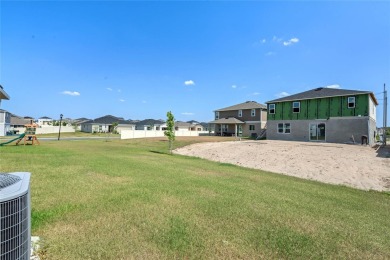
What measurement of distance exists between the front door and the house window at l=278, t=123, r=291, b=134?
3.00 m

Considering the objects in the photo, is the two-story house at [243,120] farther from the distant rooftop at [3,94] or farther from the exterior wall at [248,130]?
the distant rooftop at [3,94]

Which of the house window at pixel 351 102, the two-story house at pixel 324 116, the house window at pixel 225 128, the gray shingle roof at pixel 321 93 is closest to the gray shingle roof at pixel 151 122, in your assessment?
the house window at pixel 225 128

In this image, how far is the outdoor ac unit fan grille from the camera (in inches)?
85.9

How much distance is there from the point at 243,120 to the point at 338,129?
22638 millimetres

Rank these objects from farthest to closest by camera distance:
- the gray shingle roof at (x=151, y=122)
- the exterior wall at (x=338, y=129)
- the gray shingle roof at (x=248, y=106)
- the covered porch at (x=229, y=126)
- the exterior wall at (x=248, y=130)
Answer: the gray shingle roof at (x=151, y=122), the covered porch at (x=229, y=126), the gray shingle roof at (x=248, y=106), the exterior wall at (x=248, y=130), the exterior wall at (x=338, y=129)

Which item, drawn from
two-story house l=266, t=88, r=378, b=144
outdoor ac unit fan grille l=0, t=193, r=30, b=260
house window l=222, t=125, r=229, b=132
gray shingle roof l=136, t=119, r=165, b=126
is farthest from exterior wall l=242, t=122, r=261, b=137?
outdoor ac unit fan grille l=0, t=193, r=30, b=260

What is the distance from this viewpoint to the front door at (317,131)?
2825 cm

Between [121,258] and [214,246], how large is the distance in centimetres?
145

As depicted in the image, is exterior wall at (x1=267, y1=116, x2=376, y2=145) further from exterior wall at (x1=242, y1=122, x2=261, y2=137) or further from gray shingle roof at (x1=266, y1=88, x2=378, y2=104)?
exterior wall at (x1=242, y1=122, x2=261, y2=137)

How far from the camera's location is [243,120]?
48.4 metres

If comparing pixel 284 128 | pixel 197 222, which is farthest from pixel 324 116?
pixel 197 222

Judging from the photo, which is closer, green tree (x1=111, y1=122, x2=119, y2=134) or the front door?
the front door

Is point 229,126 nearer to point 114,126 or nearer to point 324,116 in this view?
point 324,116

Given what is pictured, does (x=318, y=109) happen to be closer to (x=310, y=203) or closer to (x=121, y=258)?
(x=310, y=203)
